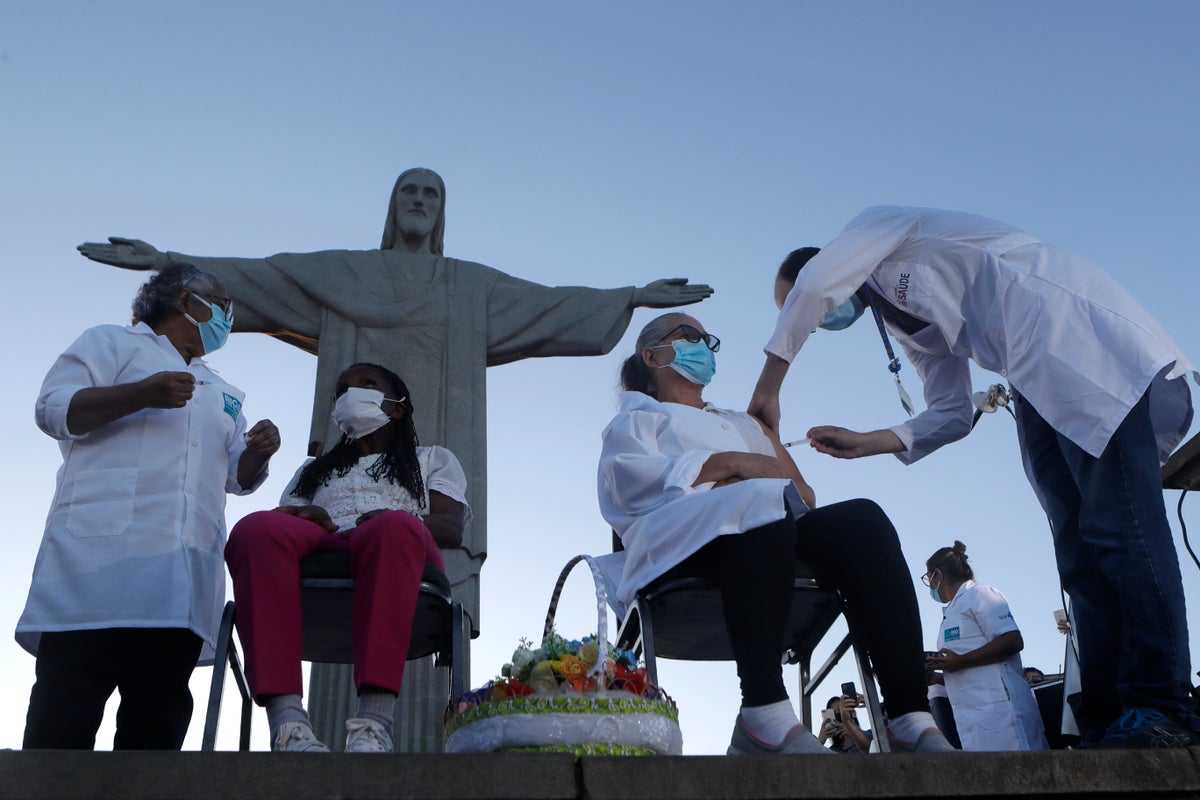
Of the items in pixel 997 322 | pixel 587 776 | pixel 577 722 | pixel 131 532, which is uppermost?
pixel 997 322

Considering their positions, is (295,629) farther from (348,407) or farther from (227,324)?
(227,324)

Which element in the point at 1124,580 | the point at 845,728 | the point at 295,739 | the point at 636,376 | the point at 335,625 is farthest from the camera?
the point at 845,728

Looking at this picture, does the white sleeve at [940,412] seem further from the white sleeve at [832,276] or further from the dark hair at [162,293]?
the dark hair at [162,293]

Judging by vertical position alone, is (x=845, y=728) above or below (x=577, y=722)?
above

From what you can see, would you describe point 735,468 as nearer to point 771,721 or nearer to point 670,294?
point 771,721

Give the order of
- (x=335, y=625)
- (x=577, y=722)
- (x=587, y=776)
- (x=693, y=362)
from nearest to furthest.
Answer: (x=587, y=776) < (x=577, y=722) < (x=335, y=625) < (x=693, y=362)

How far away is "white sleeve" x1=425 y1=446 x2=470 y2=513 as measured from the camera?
401 cm

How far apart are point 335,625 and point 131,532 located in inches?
24.4

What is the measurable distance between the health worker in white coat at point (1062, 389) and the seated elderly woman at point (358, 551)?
3.82 feet

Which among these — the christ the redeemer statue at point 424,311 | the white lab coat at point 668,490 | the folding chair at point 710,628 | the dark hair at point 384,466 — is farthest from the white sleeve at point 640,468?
the christ the redeemer statue at point 424,311

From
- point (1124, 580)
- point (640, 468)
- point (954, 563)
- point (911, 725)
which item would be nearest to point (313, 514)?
point (640, 468)

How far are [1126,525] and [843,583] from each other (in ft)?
2.39

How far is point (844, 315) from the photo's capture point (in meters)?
4.19

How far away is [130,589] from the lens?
11.3 feet
